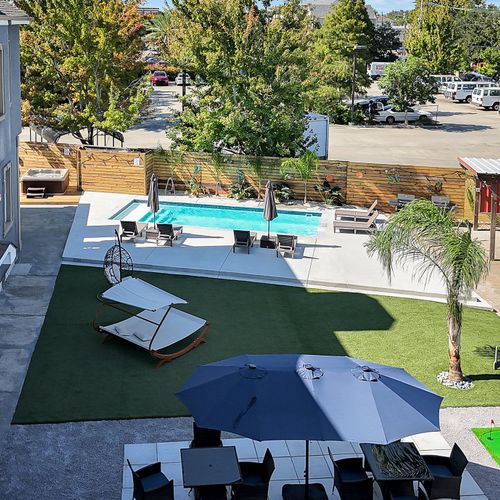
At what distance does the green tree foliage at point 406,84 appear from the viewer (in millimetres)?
54344

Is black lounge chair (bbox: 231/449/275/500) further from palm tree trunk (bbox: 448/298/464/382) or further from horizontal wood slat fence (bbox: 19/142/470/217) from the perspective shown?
horizontal wood slat fence (bbox: 19/142/470/217)

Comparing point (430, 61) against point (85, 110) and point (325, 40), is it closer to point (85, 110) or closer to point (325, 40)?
point (325, 40)

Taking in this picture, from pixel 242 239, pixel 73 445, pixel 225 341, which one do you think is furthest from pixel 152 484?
pixel 242 239

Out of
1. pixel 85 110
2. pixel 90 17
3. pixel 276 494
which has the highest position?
Result: pixel 90 17

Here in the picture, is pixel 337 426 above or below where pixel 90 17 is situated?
below

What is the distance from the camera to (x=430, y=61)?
250 ft

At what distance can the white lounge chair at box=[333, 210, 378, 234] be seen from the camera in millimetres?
27703

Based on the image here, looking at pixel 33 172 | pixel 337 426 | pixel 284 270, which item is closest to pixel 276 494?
pixel 337 426

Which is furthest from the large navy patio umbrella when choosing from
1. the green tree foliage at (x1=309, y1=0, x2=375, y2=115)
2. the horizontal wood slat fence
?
the green tree foliage at (x1=309, y1=0, x2=375, y2=115)

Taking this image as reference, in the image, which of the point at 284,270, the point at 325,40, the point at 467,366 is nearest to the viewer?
the point at 467,366

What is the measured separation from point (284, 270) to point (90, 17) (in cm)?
1567

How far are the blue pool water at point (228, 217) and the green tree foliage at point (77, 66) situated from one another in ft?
14.4

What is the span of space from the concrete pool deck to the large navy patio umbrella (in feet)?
28.9

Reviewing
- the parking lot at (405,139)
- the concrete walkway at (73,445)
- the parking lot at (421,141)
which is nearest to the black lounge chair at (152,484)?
the concrete walkway at (73,445)
